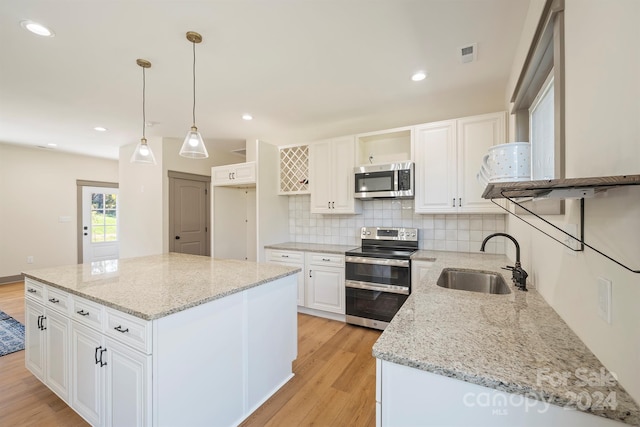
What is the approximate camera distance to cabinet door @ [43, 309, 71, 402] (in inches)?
67.0

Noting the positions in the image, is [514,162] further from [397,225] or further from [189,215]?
[189,215]

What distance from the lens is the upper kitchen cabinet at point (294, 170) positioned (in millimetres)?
3721

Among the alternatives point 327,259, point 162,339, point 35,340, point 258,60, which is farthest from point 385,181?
point 35,340

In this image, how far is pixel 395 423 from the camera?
0.85 metres

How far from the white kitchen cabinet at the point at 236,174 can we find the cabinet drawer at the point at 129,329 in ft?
8.02

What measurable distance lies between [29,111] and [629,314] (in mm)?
5354

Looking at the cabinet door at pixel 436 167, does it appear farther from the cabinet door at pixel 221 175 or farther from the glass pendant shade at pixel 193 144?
the cabinet door at pixel 221 175

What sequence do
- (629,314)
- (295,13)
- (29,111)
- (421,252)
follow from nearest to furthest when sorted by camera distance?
(629,314)
(295,13)
(421,252)
(29,111)

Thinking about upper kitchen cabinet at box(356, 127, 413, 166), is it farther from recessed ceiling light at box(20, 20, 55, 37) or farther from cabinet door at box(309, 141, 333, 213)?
recessed ceiling light at box(20, 20, 55, 37)

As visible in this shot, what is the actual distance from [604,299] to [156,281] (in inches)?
84.2

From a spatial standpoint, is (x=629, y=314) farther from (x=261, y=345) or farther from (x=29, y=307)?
(x=29, y=307)

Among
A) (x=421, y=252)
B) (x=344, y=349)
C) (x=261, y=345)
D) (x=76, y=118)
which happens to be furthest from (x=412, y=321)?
(x=76, y=118)

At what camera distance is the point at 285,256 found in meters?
3.52

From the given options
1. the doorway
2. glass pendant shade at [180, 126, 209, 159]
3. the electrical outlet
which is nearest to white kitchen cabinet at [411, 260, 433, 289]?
the electrical outlet
